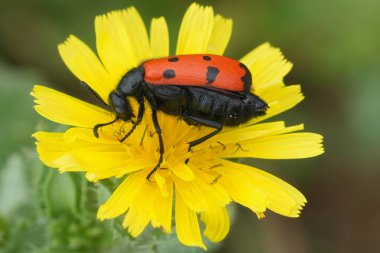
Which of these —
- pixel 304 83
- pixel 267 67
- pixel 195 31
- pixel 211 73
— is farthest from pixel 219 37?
pixel 304 83

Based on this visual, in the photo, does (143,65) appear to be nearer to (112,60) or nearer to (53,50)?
(112,60)

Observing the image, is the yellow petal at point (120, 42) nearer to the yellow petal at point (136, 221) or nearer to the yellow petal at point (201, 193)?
the yellow petal at point (201, 193)

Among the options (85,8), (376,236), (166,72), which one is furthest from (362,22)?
(166,72)

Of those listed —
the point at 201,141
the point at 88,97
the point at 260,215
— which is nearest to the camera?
the point at 260,215

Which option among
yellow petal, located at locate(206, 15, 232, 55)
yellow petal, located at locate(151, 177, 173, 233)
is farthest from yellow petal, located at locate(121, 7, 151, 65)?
yellow petal, located at locate(151, 177, 173, 233)

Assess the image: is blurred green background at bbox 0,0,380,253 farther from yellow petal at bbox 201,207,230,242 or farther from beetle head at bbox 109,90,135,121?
beetle head at bbox 109,90,135,121

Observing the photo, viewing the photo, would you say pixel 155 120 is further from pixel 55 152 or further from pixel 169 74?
pixel 55 152

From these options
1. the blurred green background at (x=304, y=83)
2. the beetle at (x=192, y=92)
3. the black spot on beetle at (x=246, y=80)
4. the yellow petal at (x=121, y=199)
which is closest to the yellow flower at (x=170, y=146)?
the yellow petal at (x=121, y=199)
